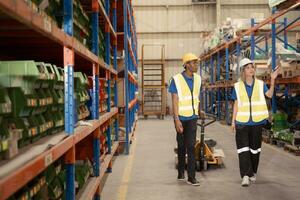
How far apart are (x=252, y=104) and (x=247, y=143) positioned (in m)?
0.59

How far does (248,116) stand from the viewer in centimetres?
609

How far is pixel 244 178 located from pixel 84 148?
2.39 meters

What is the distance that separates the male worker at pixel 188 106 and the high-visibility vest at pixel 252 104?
644 mm

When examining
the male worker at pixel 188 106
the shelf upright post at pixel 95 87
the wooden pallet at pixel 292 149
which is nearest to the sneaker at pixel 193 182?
the male worker at pixel 188 106

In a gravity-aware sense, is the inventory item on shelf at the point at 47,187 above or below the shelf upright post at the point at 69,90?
below

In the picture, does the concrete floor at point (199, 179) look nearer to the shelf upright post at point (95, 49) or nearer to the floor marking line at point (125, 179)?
the floor marking line at point (125, 179)

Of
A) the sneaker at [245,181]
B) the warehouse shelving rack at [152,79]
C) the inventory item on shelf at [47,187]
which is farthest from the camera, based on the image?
the warehouse shelving rack at [152,79]

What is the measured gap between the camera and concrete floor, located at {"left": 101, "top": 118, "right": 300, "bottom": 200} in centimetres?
561

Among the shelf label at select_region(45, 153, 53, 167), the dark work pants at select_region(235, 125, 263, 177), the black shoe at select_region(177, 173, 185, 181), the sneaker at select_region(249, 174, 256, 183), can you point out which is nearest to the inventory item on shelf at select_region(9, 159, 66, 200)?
the shelf label at select_region(45, 153, 53, 167)

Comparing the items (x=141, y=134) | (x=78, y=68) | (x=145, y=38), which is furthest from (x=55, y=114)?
(x=145, y=38)

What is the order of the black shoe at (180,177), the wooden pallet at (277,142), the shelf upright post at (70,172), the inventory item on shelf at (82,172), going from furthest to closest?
the wooden pallet at (277,142) < the black shoe at (180,177) < the inventory item on shelf at (82,172) < the shelf upright post at (70,172)

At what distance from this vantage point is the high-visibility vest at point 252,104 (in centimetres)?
610

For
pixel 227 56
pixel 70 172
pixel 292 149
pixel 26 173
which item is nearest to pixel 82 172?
pixel 70 172

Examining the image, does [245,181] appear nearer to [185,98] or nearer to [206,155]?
[206,155]
